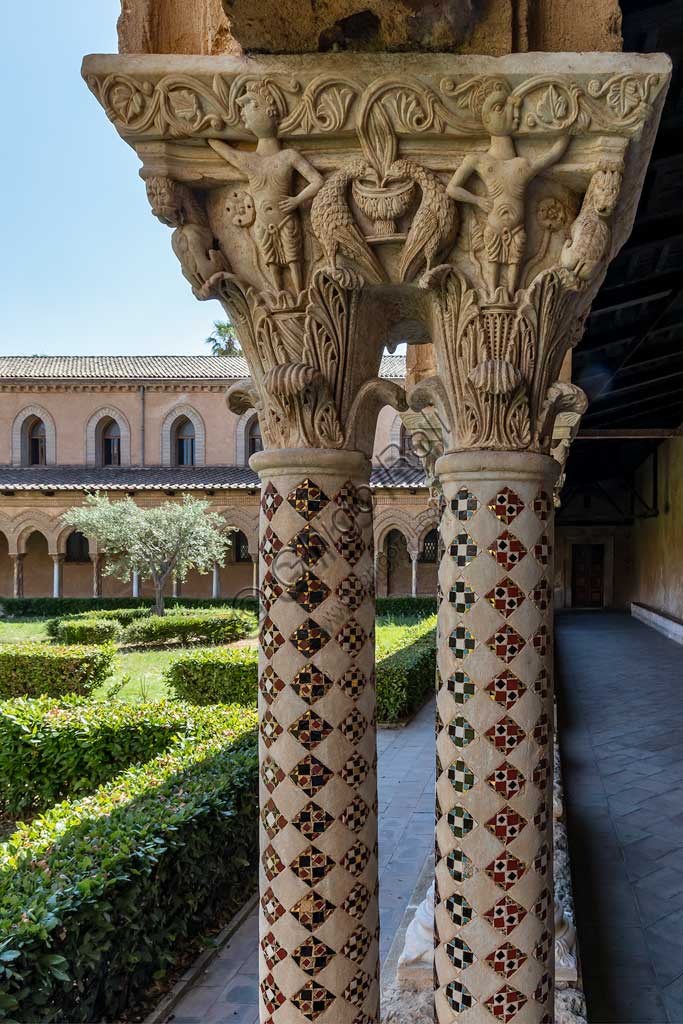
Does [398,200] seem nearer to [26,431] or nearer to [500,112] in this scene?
[500,112]

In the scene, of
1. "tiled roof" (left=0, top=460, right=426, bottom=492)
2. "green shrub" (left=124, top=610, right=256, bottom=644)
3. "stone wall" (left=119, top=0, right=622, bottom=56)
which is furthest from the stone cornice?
"stone wall" (left=119, top=0, right=622, bottom=56)

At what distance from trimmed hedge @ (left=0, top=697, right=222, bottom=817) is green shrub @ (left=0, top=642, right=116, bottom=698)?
3.61m

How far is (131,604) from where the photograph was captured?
2170cm

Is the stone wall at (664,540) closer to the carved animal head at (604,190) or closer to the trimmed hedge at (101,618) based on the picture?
the trimmed hedge at (101,618)

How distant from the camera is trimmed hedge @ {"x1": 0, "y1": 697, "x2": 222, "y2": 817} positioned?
5.79 metres

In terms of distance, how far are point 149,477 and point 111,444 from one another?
306 cm

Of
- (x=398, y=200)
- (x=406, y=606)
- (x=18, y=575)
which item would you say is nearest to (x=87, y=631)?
(x=406, y=606)

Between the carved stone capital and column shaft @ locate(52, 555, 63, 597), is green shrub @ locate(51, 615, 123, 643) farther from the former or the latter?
the carved stone capital

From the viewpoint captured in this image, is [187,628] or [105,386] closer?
[187,628]

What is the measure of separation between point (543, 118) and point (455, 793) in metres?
1.47

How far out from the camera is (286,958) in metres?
1.71

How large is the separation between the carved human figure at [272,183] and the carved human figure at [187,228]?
118mm

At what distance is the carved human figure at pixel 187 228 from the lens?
1.66 meters

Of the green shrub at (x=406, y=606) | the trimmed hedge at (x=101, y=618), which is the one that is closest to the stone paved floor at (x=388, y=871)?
the trimmed hedge at (x=101, y=618)
